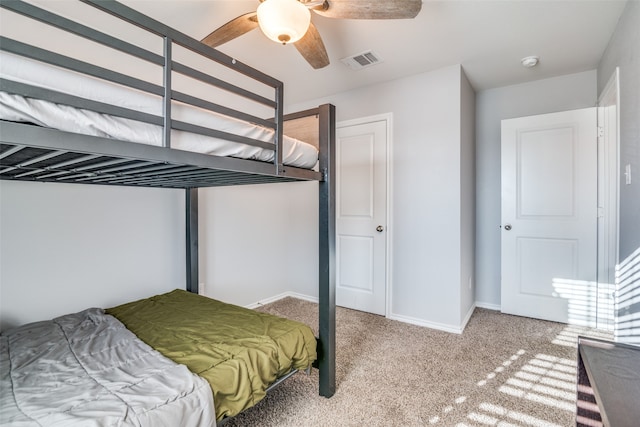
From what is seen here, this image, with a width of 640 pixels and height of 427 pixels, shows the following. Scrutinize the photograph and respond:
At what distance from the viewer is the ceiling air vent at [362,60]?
2508 millimetres

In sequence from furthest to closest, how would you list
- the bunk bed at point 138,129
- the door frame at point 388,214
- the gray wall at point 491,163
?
the gray wall at point 491,163 < the door frame at point 388,214 < the bunk bed at point 138,129

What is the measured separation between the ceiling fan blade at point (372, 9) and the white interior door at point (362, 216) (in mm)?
1507

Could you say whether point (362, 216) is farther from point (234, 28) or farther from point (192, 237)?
point (234, 28)

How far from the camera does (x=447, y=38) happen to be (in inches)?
89.0

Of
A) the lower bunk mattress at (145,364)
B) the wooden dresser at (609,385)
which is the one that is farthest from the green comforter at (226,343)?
the wooden dresser at (609,385)

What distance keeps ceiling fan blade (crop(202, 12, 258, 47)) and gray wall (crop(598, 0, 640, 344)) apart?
216 centimetres

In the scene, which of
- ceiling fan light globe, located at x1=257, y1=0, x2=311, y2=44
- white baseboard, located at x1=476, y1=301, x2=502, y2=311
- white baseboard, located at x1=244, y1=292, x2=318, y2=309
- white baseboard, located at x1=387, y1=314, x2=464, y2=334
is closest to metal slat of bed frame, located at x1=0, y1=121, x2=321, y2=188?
ceiling fan light globe, located at x1=257, y1=0, x2=311, y2=44

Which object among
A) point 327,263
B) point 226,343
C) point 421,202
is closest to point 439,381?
point 327,263

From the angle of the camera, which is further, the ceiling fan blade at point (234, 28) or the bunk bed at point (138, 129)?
the ceiling fan blade at point (234, 28)

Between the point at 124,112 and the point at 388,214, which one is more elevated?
the point at 124,112

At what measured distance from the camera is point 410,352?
2.31 meters

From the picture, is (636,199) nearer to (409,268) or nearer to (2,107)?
(409,268)

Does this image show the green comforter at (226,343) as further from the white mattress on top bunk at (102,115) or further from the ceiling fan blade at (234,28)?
the ceiling fan blade at (234,28)

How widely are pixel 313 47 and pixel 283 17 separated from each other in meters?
0.51
